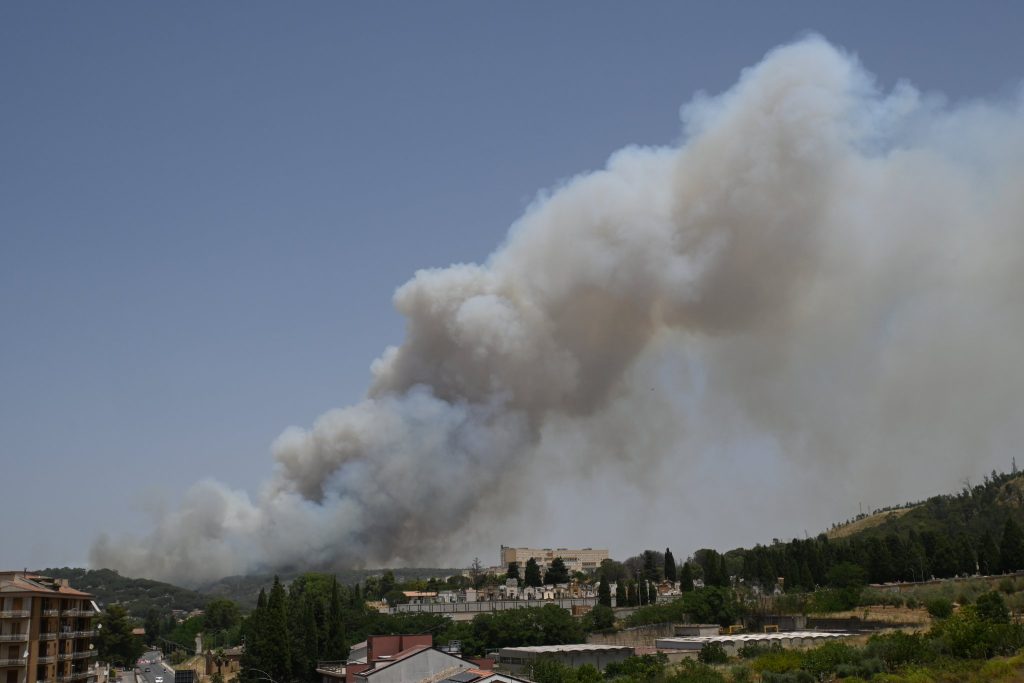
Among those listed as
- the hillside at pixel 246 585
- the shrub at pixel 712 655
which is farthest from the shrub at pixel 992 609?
the hillside at pixel 246 585

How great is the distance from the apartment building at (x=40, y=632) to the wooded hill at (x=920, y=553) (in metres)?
48.0

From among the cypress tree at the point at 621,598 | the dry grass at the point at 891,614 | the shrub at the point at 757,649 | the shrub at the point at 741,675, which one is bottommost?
the shrub at the point at 741,675

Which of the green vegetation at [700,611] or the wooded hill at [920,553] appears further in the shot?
the green vegetation at [700,611]

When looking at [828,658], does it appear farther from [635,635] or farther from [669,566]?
[669,566]

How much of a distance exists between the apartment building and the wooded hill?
48.0 metres

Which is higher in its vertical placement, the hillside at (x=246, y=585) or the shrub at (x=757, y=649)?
the hillside at (x=246, y=585)

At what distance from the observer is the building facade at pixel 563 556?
17612 centimetres

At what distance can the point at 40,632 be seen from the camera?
49500 mm

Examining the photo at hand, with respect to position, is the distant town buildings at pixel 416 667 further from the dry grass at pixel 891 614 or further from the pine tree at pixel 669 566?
the pine tree at pixel 669 566

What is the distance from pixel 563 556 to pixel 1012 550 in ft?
389

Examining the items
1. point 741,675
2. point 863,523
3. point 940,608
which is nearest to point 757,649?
point 741,675

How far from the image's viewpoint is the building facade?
578 feet

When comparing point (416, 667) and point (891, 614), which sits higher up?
point (891, 614)

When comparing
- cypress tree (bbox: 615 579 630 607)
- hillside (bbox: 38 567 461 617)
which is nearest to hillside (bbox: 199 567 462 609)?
hillside (bbox: 38 567 461 617)
